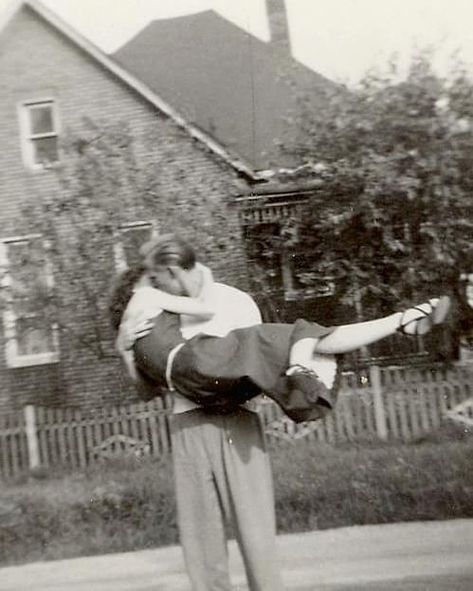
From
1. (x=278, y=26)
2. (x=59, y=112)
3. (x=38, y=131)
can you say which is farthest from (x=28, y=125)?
(x=278, y=26)

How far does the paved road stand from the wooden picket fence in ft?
10.8

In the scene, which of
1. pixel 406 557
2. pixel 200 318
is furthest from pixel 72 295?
pixel 200 318

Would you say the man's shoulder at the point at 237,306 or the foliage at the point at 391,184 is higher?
the foliage at the point at 391,184

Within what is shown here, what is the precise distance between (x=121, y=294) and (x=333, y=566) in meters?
2.33

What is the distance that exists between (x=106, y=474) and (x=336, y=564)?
428 cm

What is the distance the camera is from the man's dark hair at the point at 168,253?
323 cm

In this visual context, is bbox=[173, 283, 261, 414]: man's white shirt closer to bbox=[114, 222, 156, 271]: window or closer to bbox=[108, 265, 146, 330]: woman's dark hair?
bbox=[108, 265, 146, 330]: woman's dark hair

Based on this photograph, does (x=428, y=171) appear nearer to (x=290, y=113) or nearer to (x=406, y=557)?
(x=290, y=113)

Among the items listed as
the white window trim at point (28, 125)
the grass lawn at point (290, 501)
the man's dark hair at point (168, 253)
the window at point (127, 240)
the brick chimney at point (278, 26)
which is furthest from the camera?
the brick chimney at point (278, 26)

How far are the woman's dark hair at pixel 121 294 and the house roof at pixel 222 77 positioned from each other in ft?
35.2

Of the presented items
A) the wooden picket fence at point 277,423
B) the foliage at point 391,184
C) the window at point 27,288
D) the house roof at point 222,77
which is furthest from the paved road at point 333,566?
the house roof at point 222,77

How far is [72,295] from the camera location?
12023 millimetres

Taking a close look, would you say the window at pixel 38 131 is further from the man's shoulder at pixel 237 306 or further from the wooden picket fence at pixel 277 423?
the man's shoulder at pixel 237 306

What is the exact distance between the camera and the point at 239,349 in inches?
125
